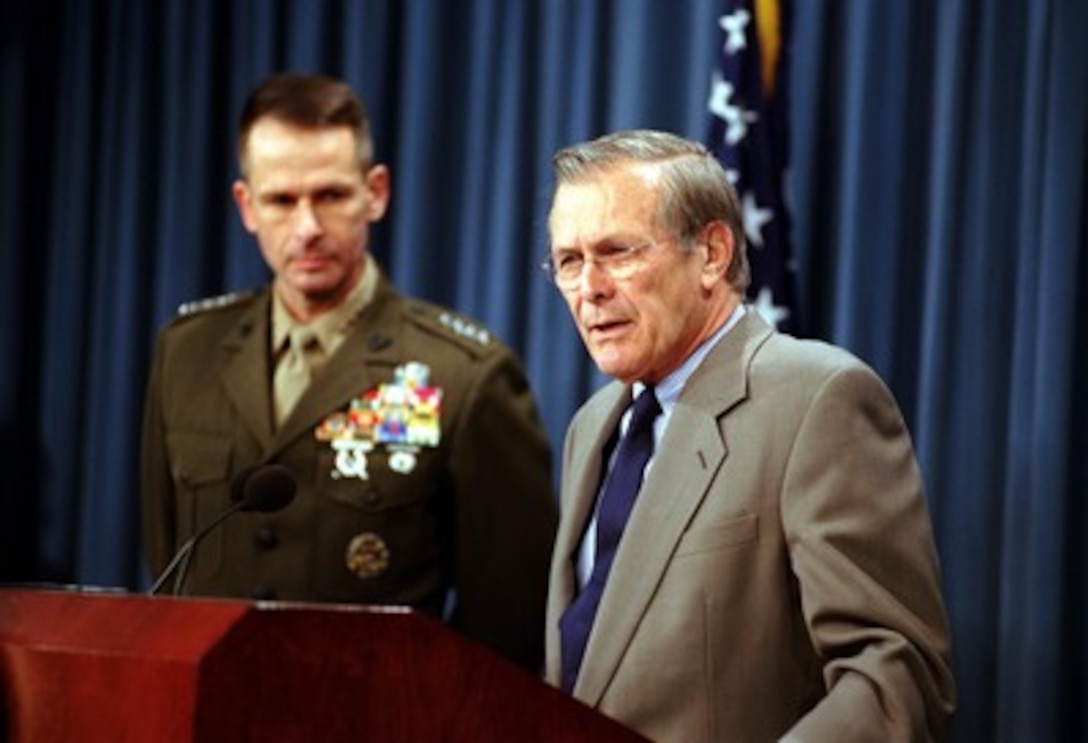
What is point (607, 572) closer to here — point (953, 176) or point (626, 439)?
point (626, 439)

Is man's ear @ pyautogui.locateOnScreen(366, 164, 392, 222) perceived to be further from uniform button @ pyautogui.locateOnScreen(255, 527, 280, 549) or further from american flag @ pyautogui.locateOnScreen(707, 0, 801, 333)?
american flag @ pyautogui.locateOnScreen(707, 0, 801, 333)

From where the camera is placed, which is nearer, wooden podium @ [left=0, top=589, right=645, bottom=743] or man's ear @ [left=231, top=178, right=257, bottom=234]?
wooden podium @ [left=0, top=589, right=645, bottom=743]

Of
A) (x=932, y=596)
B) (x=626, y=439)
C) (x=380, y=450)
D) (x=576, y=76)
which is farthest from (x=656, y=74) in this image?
(x=932, y=596)

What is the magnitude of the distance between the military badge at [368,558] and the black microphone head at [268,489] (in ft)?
3.32

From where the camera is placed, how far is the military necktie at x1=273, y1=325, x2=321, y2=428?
3.62m

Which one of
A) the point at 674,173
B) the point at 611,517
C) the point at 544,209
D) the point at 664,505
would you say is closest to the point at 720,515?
the point at 664,505

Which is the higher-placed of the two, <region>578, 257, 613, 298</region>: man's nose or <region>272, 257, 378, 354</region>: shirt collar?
<region>578, 257, 613, 298</region>: man's nose

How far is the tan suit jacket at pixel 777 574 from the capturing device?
2270mm

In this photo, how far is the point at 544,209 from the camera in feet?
15.7

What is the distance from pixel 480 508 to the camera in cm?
354

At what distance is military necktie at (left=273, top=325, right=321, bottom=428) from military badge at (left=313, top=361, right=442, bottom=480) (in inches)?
3.8

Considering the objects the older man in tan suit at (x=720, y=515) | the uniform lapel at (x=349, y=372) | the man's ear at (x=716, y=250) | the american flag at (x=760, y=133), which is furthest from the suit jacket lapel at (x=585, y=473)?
the american flag at (x=760, y=133)

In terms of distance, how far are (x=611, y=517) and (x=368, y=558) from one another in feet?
3.17

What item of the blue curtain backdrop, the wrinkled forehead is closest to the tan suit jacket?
the wrinkled forehead
